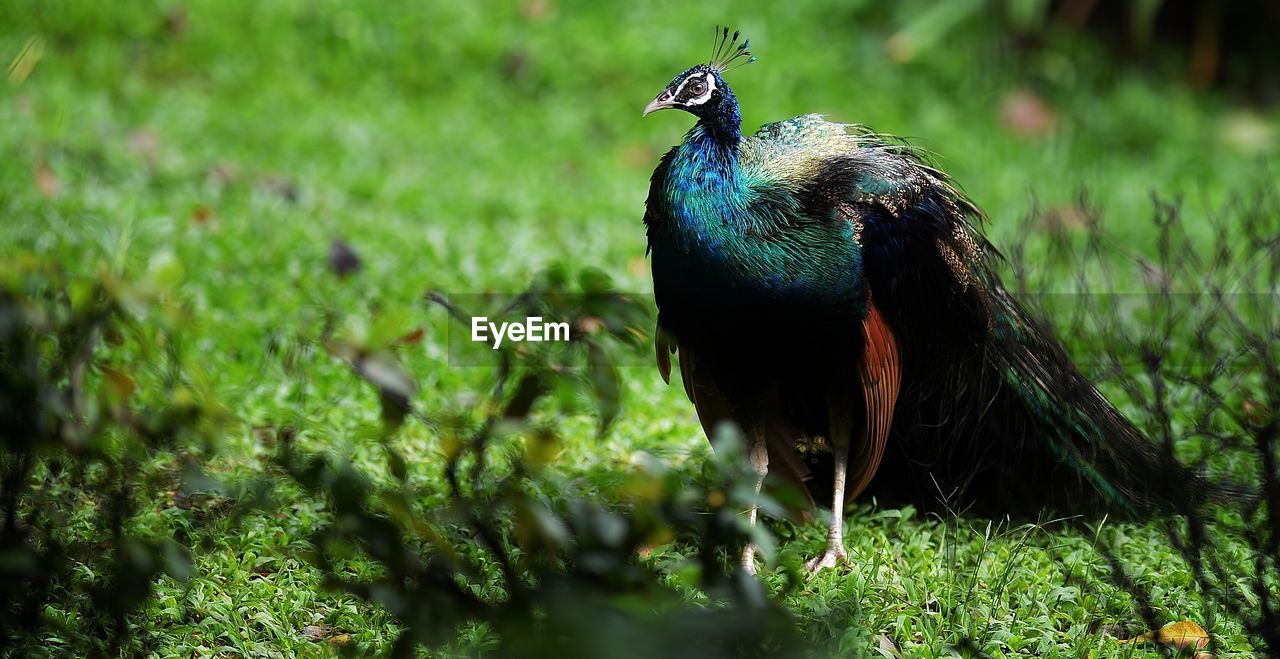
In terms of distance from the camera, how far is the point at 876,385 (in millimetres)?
3166

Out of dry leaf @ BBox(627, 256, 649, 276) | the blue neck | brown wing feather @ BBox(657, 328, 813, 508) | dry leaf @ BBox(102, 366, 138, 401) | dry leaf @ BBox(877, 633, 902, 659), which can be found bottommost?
dry leaf @ BBox(877, 633, 902, 659)

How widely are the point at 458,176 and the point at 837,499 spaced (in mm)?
3642

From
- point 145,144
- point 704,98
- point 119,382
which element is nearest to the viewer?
point 119,382

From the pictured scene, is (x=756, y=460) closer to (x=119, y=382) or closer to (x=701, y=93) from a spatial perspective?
(x=701, y=93)

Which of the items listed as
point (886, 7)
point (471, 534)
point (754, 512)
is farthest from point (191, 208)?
point (886, 7)

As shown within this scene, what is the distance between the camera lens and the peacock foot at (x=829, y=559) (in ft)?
10.7

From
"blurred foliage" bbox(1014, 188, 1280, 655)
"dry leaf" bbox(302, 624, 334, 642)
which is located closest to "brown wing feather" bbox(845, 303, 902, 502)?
"blurred foliage" bbox(1014, 188, 1280, 655)

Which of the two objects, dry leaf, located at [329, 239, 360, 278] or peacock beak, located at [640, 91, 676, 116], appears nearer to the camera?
peacock beak, located at [640, 91, 676, 116]

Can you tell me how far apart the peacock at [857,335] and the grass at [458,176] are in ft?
0.61

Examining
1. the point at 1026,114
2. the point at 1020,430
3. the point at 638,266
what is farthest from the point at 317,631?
the point at 1026,114

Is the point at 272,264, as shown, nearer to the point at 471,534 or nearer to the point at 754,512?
the point at 471,534

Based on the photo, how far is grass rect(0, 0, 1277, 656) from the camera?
3105 millimetres

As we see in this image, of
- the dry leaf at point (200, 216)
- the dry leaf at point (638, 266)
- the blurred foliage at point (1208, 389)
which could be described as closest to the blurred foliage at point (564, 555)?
the blurred foliage at point (1208, 389)

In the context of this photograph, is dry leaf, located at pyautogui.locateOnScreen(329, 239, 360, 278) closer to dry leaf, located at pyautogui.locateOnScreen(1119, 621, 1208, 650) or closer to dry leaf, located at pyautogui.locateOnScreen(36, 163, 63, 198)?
dry leaf, located at pyautogui.locateOnScreen(36, 163, 63, 198)
